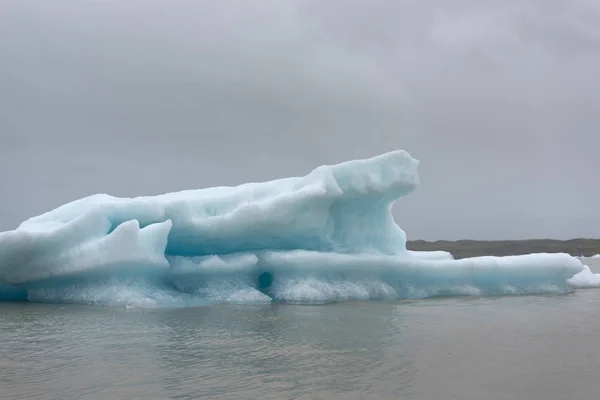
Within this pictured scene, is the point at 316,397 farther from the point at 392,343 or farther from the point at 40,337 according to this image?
the point at 40,337

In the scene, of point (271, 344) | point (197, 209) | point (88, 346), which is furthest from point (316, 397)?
point (197, 209)

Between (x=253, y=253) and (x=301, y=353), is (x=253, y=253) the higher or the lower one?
the higher one

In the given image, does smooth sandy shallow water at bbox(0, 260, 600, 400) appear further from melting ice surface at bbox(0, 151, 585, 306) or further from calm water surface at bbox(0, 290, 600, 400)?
melting ice surface at bbox(0, 151, 585, 306)

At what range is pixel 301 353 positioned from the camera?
16.9ft

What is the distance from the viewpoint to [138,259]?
26.8 ft

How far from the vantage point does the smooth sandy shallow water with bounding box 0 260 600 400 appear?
403 centimetres

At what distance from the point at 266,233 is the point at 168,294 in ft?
5.78

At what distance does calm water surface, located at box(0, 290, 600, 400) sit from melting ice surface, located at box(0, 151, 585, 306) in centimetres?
74

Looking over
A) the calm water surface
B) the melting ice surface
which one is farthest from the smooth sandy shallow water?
the melting ice surface

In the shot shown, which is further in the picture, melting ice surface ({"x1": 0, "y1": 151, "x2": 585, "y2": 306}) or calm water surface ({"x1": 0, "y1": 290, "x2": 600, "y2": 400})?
melting ice surface ({"x1": 0, "y1": 151, "x2": 585, "y2": 306})

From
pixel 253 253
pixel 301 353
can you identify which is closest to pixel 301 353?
pixel 301 353

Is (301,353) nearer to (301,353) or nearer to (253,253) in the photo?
(301,353)

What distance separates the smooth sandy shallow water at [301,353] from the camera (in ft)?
13.2

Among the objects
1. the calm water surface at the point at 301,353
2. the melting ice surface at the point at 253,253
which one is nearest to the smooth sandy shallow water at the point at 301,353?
the calm water surface at the point at 301,353
